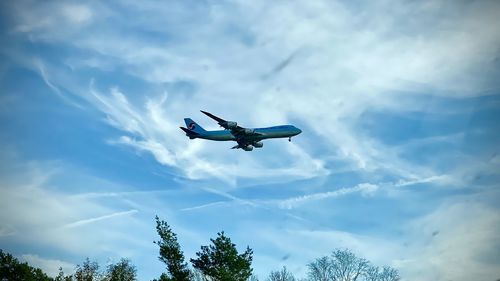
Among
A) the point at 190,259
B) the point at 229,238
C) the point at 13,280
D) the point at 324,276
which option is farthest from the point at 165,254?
the point at 324,276

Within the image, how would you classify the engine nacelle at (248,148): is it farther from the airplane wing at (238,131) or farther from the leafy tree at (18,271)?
the leafy tree at (18,271)

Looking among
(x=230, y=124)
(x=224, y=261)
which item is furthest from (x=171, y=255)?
(x=230, y=124)

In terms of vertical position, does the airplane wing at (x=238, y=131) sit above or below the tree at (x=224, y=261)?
above

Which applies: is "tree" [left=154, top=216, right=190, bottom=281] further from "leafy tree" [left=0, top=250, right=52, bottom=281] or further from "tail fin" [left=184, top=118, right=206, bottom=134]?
"tail fin" [left=184, top=118, right=206, bottom=134]

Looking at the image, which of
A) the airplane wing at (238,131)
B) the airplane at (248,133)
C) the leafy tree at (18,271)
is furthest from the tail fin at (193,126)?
the leafy tree at (18,271)

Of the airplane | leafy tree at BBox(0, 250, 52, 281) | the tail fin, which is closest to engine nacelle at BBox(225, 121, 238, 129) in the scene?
the airplane

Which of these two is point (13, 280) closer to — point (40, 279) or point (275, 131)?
point (40, 279)

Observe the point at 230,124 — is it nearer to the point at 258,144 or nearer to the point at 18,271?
the point at 258,144
